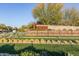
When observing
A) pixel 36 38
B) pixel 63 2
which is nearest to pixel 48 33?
pixel 36 38

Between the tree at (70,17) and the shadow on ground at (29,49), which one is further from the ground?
the tree at (70,17)

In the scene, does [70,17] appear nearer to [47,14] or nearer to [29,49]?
[47,14]

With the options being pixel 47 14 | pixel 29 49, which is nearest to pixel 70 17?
pixel 47 14

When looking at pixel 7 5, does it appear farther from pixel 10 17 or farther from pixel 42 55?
pixel 42 55

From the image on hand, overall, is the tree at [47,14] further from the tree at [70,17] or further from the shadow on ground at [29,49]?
the shadow on ground at [29,49]

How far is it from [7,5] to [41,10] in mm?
339

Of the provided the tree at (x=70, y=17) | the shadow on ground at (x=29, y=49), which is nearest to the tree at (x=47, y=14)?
A: the tree at (x=70, y=17)

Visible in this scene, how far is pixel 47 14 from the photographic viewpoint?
306 centimetres

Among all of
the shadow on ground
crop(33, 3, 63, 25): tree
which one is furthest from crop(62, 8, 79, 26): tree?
the shadow on ground

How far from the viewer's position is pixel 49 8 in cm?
305

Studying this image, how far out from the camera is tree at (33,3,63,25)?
9.96 feet

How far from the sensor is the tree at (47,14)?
304cm

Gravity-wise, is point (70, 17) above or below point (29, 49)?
above

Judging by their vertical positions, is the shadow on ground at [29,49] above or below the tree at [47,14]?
below
